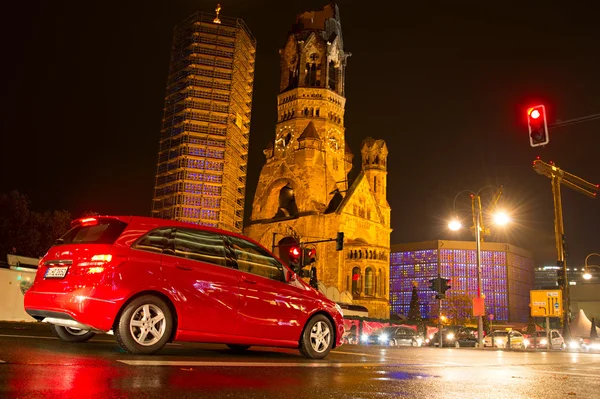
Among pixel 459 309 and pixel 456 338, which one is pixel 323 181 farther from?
pixel 459 309

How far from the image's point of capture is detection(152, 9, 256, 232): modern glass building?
4941cm

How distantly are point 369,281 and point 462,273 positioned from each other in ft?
256

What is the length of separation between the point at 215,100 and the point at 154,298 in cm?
4775

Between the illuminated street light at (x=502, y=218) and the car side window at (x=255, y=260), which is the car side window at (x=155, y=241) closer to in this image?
the car side window at (x=255, y=260)

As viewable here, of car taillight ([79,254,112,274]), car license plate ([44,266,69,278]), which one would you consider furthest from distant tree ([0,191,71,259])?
car taillight ([79,254,112,274])

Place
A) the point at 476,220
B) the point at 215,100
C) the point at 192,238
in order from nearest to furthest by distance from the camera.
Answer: the point at 192,238 → the point at 476,220 → the point at 215,100

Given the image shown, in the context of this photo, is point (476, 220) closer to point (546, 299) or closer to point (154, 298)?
point (546, 299)

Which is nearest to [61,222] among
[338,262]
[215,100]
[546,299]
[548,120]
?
[215,100]

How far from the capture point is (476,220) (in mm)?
24531

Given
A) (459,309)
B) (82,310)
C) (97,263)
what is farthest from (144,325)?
(459,309)

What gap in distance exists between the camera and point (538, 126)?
12.1m

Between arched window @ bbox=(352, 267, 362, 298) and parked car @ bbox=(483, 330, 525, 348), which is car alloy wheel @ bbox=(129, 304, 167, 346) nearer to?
parked car @ bbox=(483, 330, 525, 348)

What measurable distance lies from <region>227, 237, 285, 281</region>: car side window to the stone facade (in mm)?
37702

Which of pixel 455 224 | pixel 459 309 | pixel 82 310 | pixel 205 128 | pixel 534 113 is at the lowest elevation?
pixel 82 310
